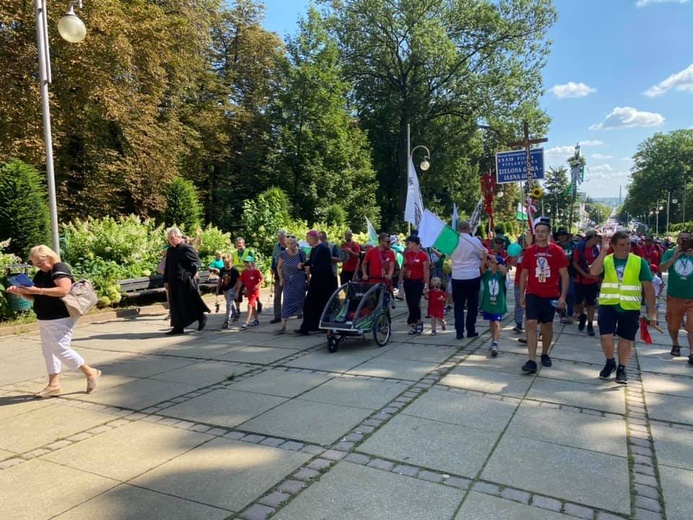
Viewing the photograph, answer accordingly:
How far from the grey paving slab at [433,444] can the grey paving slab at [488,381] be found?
124 cm

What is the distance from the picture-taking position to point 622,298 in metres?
5.80

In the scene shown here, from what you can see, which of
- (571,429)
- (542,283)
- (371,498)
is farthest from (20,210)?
(571,429)

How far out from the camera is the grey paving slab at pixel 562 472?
3.38 meters

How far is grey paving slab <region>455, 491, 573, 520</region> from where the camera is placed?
3.11 meters

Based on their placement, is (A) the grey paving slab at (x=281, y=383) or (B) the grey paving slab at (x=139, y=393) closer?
(B) the grey paving slab at (x=139, y=393)

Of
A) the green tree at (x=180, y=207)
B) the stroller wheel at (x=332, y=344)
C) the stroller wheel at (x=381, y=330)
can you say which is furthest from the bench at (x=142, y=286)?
the green tree at (x=180, y=207)

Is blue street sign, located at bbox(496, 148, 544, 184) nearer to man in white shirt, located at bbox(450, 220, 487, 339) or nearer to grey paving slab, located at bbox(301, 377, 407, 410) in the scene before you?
man in white shirt, located at bbox(450, 220, 487, 339)

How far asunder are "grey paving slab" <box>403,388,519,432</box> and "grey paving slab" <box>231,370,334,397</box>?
4.41 feet

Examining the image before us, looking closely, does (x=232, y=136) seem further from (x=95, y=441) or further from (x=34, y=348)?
(x=95, y=441)

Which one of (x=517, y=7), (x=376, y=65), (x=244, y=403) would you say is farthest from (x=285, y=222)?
(x=517, y=7)

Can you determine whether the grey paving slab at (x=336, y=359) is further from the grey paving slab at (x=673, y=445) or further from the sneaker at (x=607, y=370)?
the grey paving slab at (x=673, y=445)

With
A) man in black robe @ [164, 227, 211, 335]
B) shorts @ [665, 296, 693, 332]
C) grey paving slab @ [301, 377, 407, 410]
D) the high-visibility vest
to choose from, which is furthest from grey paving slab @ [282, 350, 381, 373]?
shorts @ [665, 296, 693, 332]

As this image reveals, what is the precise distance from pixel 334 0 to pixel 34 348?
106 ft

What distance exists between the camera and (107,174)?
19438 mm
